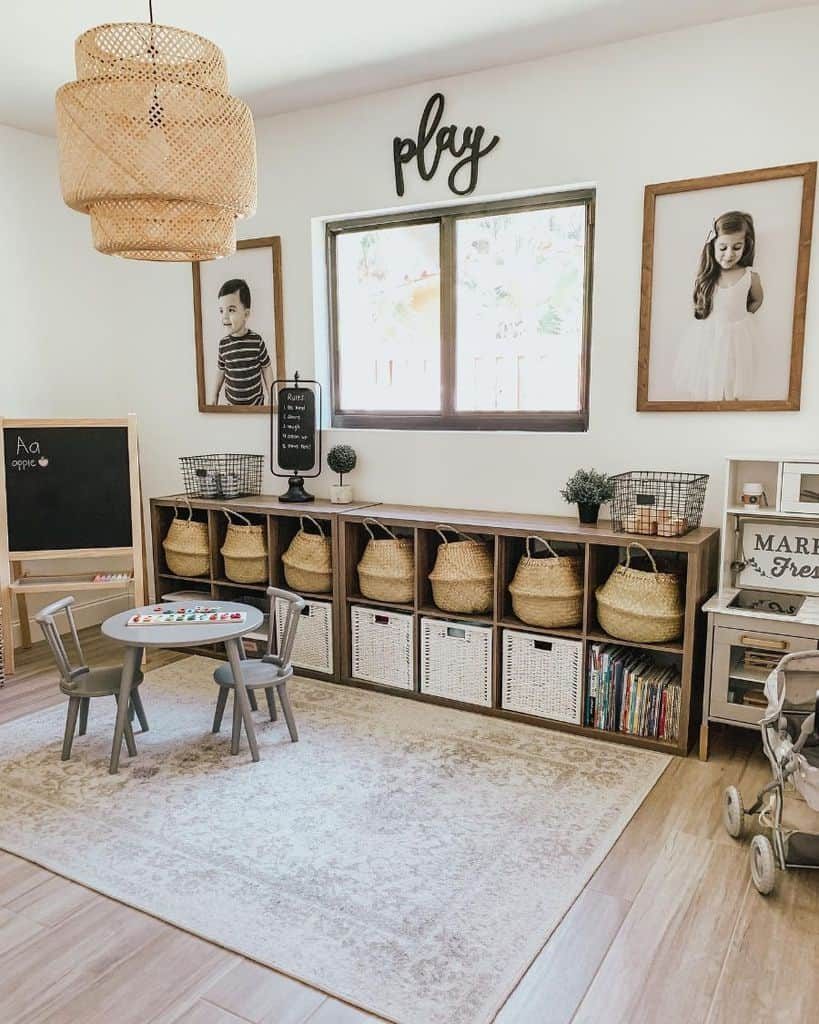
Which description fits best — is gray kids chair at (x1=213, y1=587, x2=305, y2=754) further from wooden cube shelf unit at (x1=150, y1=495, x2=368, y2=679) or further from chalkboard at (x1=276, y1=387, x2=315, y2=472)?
chalkboard at (x1=276, y1=387, x2=315, y2=472)

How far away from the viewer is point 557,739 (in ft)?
10.8

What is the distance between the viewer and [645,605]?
313 centimetres

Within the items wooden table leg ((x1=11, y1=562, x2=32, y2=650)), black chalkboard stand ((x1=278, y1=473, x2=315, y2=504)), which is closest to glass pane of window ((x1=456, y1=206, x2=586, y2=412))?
black chalkboard stand ((x1=278, y1=473, x2=315, y2=504))

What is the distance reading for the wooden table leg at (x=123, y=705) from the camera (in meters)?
2.97

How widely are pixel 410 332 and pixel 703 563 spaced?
6.31 feet

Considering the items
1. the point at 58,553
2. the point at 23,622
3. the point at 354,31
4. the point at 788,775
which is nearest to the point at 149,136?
the point at 354,31

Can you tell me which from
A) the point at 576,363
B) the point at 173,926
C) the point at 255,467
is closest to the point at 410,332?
the point at 576,363

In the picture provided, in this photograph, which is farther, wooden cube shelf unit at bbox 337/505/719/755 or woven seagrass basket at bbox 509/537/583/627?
woven seagrass basket at bbox 509/537/583/627

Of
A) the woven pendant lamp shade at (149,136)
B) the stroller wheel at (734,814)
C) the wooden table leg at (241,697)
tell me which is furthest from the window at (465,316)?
the woven pendant lamp shade at (149,136)

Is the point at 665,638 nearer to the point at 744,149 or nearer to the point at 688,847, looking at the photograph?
the point at 688,847

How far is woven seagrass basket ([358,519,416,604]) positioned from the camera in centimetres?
372

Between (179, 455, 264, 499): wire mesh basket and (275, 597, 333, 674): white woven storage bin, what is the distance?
81cm

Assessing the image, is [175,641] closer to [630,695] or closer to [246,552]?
[246,552]

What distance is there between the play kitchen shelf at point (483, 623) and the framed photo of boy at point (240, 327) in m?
0.74
